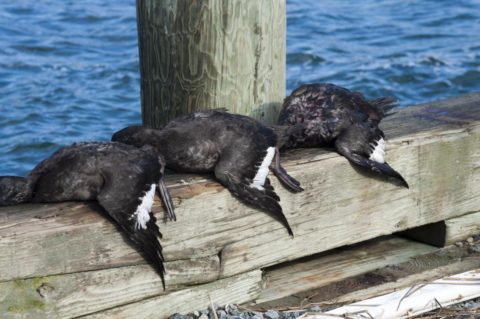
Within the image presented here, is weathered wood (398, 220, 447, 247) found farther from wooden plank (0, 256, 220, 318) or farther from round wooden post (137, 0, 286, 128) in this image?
wooden plank (0, 256, 220, 318)

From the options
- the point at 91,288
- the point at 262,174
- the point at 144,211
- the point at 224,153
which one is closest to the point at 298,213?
the point at 262,174

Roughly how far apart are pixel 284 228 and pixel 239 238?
0.93 feet

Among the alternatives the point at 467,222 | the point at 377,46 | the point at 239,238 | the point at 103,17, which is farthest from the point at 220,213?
the point at 103,17

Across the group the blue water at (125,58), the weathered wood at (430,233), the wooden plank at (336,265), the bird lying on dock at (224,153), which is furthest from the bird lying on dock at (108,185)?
the blue water at (125,58)

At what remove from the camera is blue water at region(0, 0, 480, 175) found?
1051 centimetres

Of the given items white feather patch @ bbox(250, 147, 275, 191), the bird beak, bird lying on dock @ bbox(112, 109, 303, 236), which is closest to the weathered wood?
bird lying on dock @ bbox(112, 109, 303, 236)

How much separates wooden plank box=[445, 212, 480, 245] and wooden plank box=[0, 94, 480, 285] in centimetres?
5

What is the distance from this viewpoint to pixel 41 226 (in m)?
4.25

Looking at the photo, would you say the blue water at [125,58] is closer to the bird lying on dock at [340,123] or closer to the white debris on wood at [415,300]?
the bird lying on dock at [340,123]

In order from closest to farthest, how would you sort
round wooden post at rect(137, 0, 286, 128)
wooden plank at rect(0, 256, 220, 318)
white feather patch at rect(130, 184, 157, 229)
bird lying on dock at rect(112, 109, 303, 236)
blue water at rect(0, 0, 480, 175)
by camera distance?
wooden plank at rect(0, 256, 220, 318), white feather patch at rect(130, 184, 157, 229), bird lying on dock at rect(112, 109, 303, 236), round wooden post at rect(137, 0, 286, 128), blue water at rect(0, 0, 480, 175)

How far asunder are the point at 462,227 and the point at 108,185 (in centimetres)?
234

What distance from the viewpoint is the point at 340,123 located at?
5.34m

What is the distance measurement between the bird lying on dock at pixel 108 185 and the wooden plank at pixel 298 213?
0.22 feet

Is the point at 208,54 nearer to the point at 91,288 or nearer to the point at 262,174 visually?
the point at 262,174
